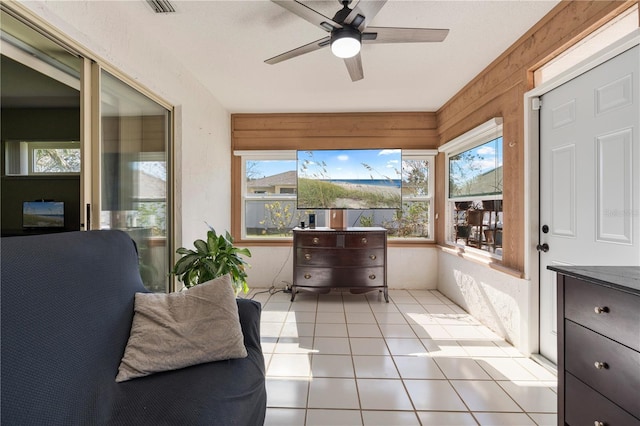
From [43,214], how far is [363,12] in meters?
2.27

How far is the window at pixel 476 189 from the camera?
109 inches

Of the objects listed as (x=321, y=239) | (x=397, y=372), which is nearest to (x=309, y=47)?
(x=321, y=239)

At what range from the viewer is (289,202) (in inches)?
163

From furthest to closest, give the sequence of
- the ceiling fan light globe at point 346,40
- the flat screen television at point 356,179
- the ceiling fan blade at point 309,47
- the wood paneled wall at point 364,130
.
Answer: the wood paneled wall at point 364,130
the flat screen television at point 356,179
the ceiling fan blade at point 309,47
the ceiling fan light globe at point 346,40

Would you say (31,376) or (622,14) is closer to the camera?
(31,376)

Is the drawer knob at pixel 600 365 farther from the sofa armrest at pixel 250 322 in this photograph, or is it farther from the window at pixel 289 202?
the window at pixel 289 202

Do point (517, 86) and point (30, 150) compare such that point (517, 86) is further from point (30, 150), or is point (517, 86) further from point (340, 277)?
point (30, 150)

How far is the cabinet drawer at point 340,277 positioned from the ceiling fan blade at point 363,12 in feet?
8.27

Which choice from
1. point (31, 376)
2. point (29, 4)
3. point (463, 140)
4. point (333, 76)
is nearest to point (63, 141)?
point (29, 4)

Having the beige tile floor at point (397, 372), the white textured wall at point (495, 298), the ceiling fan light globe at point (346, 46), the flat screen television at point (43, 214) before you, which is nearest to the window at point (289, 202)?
the white textured wall at point (495, 298)

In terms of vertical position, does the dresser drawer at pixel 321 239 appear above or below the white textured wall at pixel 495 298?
above

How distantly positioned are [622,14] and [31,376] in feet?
10.0

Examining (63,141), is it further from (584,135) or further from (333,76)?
(584,135)

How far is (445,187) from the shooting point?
3.86 m
